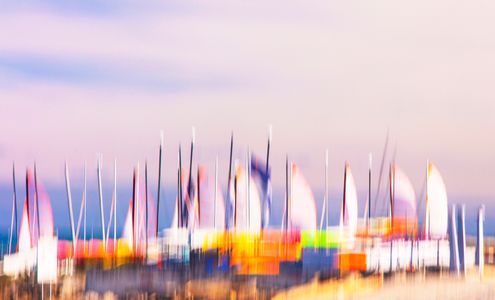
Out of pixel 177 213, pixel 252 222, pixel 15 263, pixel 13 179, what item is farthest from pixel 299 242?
pixel 13 179

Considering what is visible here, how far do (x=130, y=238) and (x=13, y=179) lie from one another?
6790mm

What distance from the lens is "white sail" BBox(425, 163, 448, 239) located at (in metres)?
48.8

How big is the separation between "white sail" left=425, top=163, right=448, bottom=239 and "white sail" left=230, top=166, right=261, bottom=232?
7.16 metres

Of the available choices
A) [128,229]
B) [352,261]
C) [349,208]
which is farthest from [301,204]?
[128,229]

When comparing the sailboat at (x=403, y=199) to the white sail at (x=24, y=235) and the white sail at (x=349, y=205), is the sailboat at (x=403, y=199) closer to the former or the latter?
the white sail at (x=349, y=205)

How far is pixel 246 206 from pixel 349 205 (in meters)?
4.38

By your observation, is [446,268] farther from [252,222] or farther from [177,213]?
[177,213]

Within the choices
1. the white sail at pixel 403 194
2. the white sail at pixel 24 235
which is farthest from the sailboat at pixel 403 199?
the white sail at pixel 24 235

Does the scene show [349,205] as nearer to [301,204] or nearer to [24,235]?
[301,204]

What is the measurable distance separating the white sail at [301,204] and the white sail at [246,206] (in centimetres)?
179

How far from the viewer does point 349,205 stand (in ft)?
169

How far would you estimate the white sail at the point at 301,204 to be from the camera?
5012 cm

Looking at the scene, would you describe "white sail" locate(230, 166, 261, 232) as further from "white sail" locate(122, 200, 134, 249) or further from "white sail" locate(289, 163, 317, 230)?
"white sail" locate(122, 200, 134, 249)

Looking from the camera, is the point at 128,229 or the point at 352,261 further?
the point at 128,229
